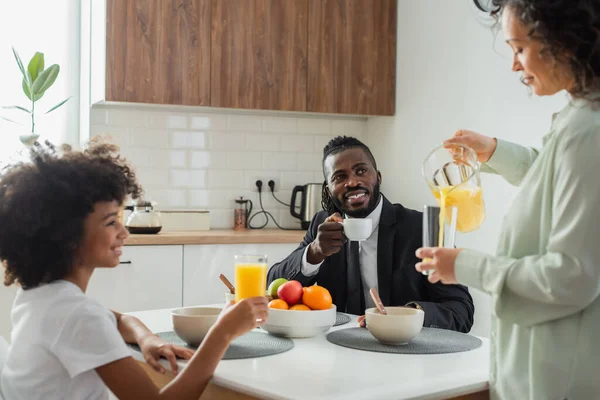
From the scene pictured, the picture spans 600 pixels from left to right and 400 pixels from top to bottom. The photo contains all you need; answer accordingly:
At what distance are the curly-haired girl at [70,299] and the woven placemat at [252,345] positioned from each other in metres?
0.11

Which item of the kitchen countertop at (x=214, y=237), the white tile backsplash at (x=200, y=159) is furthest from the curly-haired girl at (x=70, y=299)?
the white tile backsplash at (x=200, y=159)

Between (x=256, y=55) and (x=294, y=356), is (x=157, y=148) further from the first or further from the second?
(x=294, y=356)

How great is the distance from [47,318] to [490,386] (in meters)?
0.91

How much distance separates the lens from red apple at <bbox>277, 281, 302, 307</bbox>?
2.05 meters

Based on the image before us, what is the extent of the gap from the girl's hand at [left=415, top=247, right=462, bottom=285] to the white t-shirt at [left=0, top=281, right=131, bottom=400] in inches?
24.8

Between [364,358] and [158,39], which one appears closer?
[364,358]

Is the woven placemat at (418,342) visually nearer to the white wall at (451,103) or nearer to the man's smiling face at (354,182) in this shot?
the man's smiling face at (354,182)

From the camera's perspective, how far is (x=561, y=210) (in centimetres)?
136

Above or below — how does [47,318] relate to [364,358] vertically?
above

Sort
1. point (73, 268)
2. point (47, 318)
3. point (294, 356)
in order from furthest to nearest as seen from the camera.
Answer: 1. point (294, 356)
2. point (73, 268)
3. point (47, 318)

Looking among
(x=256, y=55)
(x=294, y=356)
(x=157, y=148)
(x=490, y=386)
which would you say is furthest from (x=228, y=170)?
(x=490, y=386)

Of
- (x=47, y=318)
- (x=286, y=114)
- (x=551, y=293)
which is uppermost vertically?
(x=286, y=114)

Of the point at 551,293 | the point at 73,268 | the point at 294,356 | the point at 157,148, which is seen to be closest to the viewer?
the point at 551,293

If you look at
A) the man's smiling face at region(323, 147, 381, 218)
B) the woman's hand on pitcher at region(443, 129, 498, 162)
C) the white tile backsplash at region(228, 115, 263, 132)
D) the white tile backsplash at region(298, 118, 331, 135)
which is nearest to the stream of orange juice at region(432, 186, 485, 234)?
the woman's hand on pitcher at region(443, 129, 498, 162)
